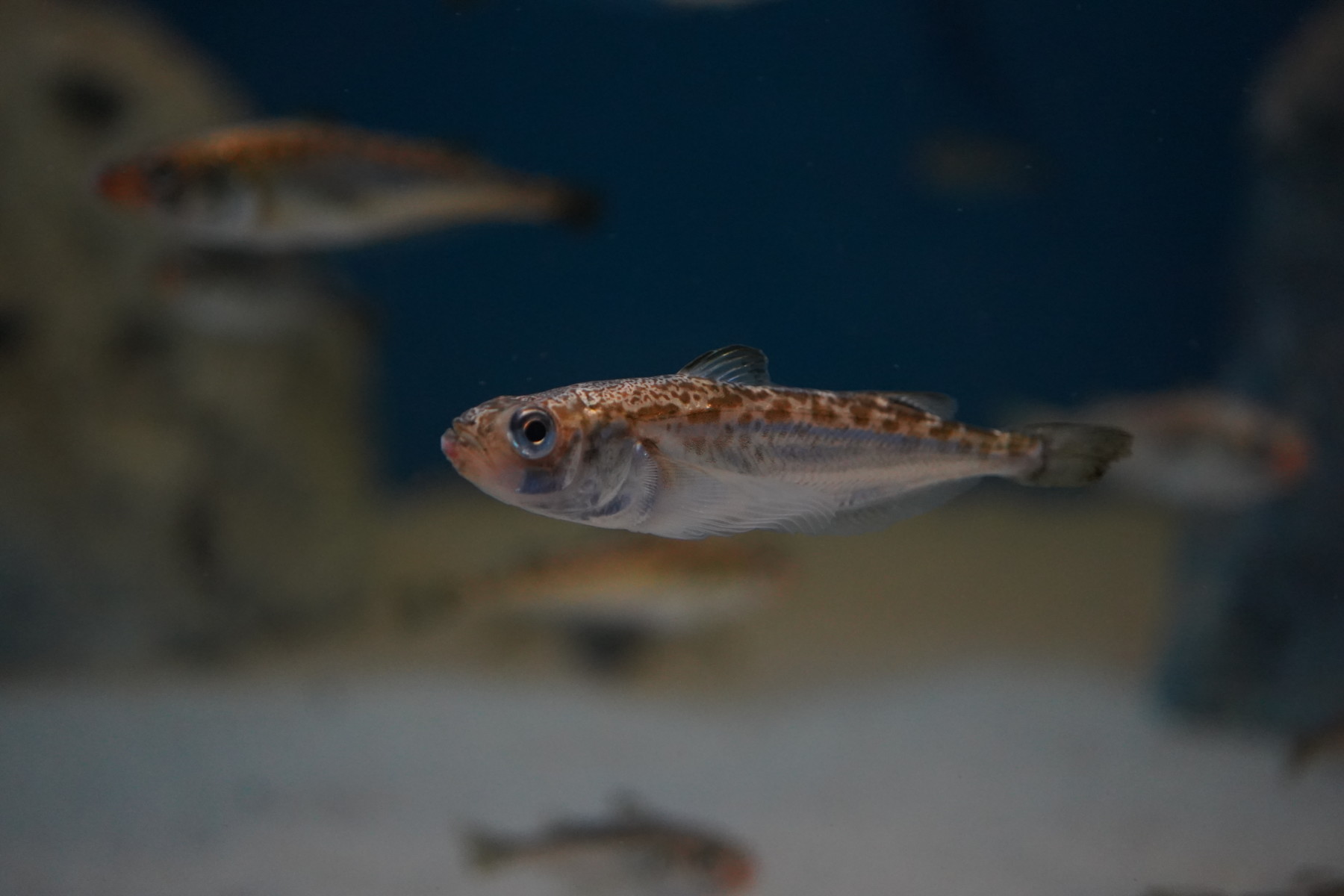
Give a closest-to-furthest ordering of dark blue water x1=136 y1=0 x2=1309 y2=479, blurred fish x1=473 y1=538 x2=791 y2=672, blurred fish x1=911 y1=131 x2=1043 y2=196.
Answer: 1. dark blue water x1=136 y1=0 x2=1309 y2=479
2. blurred fish x1=473 y1=538 x2=791 y2=672
3. blurred fish x1=911 y1=131 x2=1043 y2=196

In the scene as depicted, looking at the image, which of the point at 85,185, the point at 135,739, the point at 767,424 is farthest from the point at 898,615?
the point at 85,185

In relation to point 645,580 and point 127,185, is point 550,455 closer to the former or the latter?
point 127,185

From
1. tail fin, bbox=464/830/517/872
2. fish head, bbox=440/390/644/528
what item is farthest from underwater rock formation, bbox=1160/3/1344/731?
fish head, bbox=440/390/644/528

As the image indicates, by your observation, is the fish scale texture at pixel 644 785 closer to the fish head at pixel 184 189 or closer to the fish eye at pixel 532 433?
the fish eye at pixel 532 433

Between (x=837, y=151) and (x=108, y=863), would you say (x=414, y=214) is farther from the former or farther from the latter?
(x=837, y=151)

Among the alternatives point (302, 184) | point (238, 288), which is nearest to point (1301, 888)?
point (302, 184)

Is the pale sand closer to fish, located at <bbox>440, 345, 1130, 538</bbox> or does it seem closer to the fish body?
the fish body

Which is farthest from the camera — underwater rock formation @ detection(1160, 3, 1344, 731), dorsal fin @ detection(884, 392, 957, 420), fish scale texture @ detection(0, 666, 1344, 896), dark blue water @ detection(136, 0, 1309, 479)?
underwater rock formation @ detection(1160, 3, 1344, 731)

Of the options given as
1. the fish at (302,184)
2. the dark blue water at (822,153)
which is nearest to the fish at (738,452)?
the dark blue water at (822,153)

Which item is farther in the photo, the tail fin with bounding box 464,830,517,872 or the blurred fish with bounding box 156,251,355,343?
the blurred fish with bounding box 156,251,355,343
